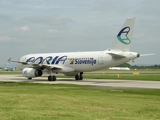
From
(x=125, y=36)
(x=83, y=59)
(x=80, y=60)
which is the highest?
(x=125, y=36)

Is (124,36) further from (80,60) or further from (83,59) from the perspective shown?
(80,60)

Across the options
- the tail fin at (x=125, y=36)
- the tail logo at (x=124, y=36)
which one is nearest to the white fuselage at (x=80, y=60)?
the tail fin at (x=125, y=36)

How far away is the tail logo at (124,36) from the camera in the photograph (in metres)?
39.4

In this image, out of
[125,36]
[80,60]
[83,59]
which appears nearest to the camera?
[125,36]

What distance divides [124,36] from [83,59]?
290 inches

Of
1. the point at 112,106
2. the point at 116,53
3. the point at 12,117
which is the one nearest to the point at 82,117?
the point at 12,117

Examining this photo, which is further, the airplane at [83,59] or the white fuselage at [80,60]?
the white fuselage at [80,60]

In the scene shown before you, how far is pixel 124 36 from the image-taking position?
39656mm

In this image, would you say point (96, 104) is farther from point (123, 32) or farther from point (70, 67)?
point (70, 67)

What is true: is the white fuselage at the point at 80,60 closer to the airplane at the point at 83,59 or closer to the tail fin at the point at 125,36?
the airplane at the point at 83,59

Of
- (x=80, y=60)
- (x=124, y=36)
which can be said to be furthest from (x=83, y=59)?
(x=124, y=36)

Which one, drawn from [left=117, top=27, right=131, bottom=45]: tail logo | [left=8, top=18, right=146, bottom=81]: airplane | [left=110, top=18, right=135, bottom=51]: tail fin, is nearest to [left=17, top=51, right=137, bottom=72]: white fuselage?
[left=8, top=18, right=146, bottom=81]: airplane

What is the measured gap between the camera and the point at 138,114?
39.1ft

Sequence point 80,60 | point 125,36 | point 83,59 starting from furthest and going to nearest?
point 80,60 < point 83,59 < point 125,36
